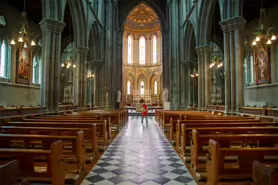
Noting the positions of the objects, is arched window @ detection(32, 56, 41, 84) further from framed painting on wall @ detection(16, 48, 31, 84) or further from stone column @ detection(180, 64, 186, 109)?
stone column @ detection(180, 64, 186, 109)

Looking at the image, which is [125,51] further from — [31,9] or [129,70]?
[31,9]

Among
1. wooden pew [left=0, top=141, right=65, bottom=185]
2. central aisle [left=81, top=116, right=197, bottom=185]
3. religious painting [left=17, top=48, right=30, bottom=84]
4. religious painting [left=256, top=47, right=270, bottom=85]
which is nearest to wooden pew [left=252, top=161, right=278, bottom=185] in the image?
central aisle [left=81, top=116, right=197, bottom=185]

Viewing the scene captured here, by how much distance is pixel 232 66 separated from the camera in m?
10.5

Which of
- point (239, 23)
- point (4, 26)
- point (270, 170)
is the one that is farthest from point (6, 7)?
point (270, 170)

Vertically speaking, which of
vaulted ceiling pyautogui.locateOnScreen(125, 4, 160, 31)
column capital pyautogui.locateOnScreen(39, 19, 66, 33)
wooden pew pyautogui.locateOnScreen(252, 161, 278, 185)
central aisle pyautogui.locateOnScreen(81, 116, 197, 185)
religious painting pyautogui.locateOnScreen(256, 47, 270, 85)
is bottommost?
central aisle pyautogui.locateOnScreen(81, 116, 197, 185)

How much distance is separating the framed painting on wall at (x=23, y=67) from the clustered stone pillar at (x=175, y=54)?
45.8ft

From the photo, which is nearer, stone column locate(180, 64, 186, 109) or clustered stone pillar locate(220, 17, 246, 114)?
clustered stone pillar locate(220, 17, 246, 114)

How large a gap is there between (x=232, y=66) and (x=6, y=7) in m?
15.6

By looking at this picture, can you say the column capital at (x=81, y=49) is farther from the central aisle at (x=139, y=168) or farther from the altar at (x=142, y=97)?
the altar at (x=142, y=97)

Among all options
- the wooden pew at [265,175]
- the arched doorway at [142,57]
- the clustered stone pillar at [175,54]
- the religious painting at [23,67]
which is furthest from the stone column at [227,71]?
the arched doorway at [142,57]

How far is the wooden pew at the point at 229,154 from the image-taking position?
2.78m

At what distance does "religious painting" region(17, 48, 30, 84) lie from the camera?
16.7 m

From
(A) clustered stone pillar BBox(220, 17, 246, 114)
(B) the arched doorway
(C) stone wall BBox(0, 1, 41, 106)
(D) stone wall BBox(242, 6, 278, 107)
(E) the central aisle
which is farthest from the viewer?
(B) the arched doorway

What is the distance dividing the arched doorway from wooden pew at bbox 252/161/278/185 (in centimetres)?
3741
